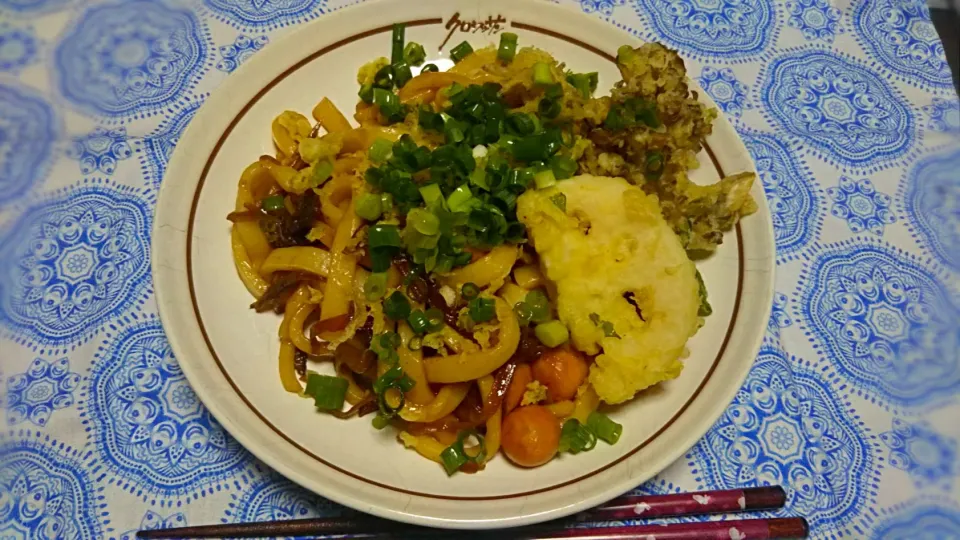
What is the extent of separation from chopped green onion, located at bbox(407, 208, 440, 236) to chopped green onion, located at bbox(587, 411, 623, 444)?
88 cm

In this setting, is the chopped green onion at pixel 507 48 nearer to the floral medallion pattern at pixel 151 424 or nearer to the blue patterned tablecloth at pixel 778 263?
the blue patterned tablecloth at pixel 778 263

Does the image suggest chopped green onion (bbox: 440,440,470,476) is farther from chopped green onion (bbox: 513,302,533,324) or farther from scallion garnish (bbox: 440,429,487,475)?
chopped green onion (bbox: 513,302,533,324)

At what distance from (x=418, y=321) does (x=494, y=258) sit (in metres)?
0.36

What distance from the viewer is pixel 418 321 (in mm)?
2328

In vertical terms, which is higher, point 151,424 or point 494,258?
point 494,258

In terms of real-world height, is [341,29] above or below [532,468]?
above

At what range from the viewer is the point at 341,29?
297 centimetres

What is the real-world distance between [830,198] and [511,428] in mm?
2185

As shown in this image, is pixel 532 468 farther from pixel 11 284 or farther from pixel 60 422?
pixel 11 284

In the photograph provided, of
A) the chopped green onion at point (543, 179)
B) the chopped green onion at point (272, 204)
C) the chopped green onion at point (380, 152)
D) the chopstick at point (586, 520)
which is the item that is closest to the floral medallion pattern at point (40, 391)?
the chopstick at point (586, 520)

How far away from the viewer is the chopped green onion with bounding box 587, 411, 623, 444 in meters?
2.35

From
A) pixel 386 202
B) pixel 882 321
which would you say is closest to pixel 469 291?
pixel 386 202

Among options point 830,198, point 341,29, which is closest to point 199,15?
point 341,29

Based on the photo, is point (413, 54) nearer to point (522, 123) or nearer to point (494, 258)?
point (522, 123)
